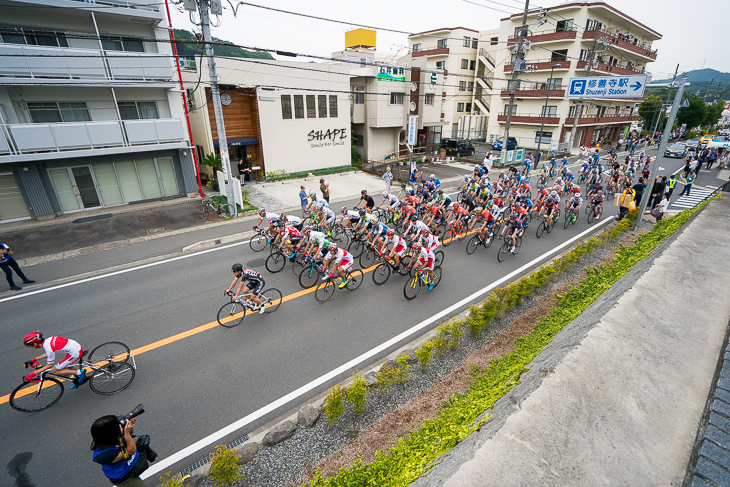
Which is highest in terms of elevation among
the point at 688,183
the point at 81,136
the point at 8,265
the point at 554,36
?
the point at 554,36

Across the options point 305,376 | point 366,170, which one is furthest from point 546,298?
point 366,170

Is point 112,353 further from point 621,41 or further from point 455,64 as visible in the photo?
point 621,41

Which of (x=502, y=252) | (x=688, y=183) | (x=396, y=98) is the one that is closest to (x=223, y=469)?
(x=502, y=252)

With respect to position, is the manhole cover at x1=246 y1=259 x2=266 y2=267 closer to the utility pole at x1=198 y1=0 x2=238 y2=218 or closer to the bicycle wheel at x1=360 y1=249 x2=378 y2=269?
the bicycle wheel at x1=360 y1=249 x2=378 y2=269

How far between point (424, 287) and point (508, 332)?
10.3ft

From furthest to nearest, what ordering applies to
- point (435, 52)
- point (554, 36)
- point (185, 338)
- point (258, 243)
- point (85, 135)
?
point (435, 52) → point (554, 36) → point (85, 135) → point (258, 243) → point (185, 338)

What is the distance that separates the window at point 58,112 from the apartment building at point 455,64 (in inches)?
1509

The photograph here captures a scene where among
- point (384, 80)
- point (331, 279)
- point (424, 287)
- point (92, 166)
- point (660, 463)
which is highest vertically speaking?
point (384, 80)

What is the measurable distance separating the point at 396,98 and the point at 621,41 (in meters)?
34.2

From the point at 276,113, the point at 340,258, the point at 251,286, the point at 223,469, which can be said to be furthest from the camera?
the point at 276,113

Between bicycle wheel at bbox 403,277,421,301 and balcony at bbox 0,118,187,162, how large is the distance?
15114mm

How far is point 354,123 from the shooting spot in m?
30.2

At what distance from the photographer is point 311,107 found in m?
24.3

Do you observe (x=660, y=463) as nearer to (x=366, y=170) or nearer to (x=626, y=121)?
(x=366, y=170)
